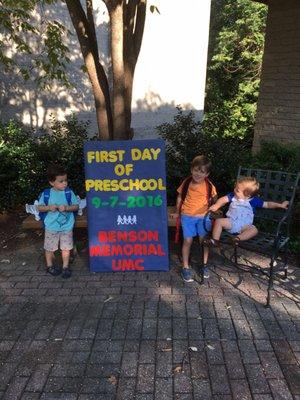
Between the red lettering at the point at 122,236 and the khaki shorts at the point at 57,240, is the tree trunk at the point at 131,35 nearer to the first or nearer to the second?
the red lettering at the point at 122,236

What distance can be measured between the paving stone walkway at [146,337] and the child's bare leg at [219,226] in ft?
1.75

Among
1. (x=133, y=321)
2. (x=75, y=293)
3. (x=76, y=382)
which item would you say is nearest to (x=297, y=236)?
(x=133, y=321)

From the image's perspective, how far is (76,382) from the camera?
2.69 m

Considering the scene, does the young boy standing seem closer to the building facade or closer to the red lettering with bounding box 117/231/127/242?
the red lettering with bounding box 117/231/127/242

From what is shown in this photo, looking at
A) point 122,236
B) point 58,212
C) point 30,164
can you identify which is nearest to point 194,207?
point 122,236

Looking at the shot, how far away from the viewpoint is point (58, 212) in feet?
13.5

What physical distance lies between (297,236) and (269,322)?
1.57 meters

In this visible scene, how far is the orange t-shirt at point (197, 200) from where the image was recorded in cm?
404

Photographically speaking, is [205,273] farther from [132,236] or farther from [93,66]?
[93,66]

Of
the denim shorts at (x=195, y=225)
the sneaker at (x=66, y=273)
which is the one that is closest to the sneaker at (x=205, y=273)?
the denim shorts at (x=195, y=225)

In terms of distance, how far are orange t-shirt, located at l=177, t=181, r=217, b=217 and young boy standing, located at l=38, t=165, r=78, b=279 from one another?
1186 mm

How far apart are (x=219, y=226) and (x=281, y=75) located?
13.3 feet

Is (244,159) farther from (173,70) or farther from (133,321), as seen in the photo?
(173,70)

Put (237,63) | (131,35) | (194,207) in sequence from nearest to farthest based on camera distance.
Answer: (194,207) < (131,35) < (237,63)
